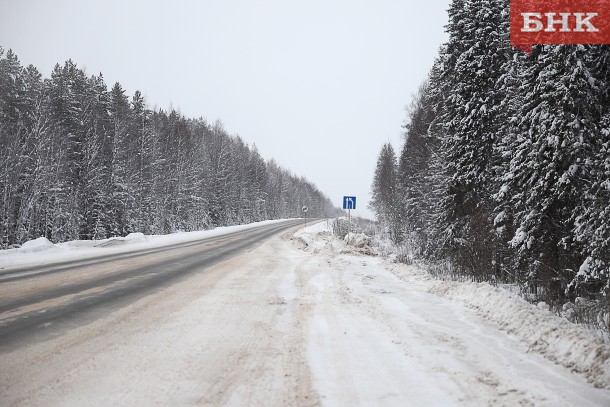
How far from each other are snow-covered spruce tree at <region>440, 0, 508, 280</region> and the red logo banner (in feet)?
14.0

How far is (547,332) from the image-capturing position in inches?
175

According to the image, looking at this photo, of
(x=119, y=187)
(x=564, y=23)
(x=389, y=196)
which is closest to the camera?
(x=564, y=23)

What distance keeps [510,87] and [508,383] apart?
45.1 ft

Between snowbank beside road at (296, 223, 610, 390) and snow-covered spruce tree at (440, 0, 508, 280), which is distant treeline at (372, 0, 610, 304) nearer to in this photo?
snow-covered spruce tree at (440, 0, 508, 280)

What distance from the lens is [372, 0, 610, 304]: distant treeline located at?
9219 millimetres

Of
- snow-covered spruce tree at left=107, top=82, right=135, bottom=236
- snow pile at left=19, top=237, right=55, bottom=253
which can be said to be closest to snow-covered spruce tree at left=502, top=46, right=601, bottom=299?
snow pile at left=19, top=237, right=55, bottom=253

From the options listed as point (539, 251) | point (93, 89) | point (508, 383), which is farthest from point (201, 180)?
point (508, 383)

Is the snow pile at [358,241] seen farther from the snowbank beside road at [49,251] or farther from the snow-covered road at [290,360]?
the snowbank beside road at [49,251]

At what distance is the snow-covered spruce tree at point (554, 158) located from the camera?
9.34m

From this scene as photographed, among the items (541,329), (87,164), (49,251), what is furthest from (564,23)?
(87,164)

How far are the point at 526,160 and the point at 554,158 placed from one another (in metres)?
1.29

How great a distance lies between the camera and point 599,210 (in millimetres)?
8336

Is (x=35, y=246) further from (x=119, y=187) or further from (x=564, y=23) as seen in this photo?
(x=564, y=23)

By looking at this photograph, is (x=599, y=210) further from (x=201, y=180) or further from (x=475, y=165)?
(x=201, y=180)
